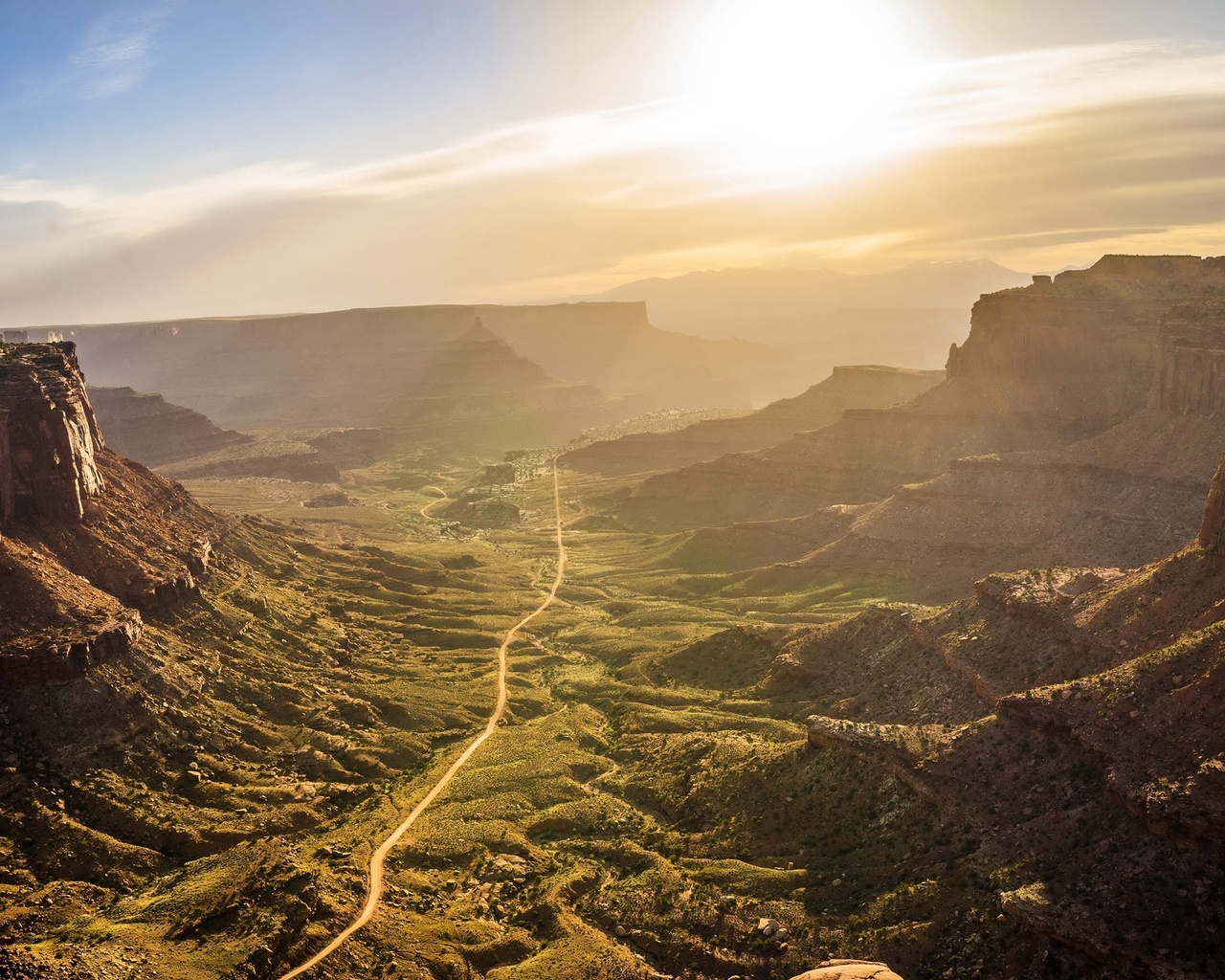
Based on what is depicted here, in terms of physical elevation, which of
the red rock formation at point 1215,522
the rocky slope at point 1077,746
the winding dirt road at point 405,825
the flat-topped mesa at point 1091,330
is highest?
the flat-topped mesa at point 1091,330

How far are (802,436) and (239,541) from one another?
324ft

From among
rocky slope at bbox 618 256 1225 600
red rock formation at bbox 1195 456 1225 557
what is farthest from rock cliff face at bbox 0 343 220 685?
rocky slope at bbox 618 256 1225 600

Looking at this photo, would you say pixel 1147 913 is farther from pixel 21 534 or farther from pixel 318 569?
pixel 318 569

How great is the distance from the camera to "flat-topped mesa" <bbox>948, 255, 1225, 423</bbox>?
Answer: 127 m

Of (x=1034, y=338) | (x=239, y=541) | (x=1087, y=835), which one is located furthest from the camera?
(x=1034, y=338)

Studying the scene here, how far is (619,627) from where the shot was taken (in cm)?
11481

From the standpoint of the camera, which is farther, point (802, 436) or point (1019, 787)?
point (802, 436)

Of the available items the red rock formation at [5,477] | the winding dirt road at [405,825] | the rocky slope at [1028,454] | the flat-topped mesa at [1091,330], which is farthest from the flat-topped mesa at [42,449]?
the flat-topped mesa at [1091,330]

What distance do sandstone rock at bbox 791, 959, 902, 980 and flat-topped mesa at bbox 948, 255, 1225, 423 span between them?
98744 mm

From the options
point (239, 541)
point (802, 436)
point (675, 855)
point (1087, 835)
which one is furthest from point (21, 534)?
point (802, 436)

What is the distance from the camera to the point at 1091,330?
5256 inches

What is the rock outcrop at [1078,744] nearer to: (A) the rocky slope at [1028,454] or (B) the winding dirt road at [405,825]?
(B) the winding dirt road at [405,825]

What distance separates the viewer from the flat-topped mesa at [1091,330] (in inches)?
5000

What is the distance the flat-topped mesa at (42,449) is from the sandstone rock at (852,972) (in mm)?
64151
